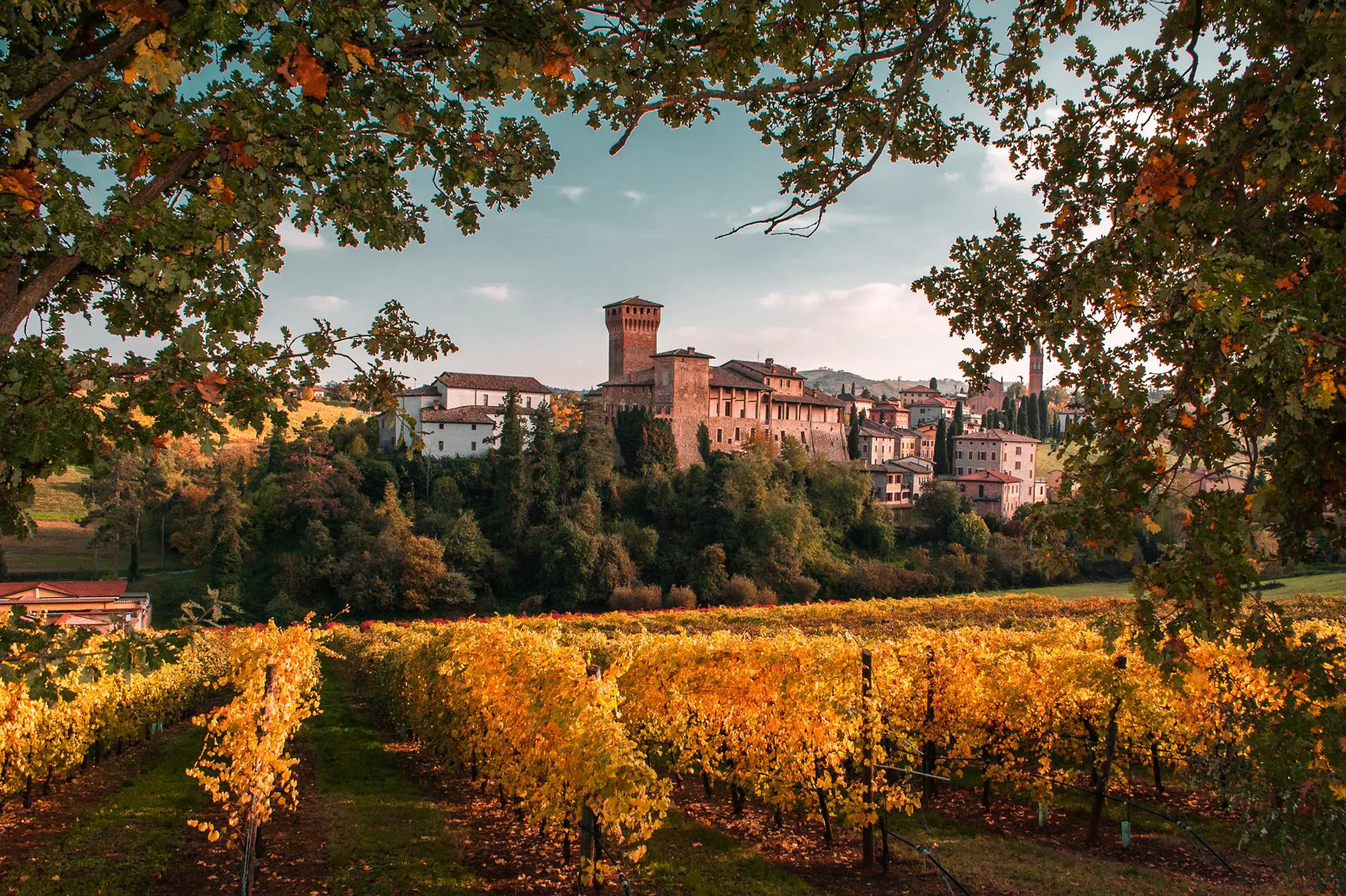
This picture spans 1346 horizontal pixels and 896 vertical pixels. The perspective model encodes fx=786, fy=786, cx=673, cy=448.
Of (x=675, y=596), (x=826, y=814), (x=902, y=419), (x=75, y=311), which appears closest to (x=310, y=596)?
(x=675, y=596)

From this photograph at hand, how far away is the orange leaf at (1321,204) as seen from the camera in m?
4.07

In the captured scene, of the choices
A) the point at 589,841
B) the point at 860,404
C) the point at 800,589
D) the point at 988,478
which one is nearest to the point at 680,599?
the point at 800,589

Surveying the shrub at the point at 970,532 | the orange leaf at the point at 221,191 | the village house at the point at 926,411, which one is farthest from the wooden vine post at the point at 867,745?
the village house at the point at 926,411

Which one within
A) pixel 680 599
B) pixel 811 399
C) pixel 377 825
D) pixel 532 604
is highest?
pixel 811 399

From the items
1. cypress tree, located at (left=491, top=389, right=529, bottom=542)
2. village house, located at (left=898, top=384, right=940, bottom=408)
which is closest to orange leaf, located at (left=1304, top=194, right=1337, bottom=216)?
cypress tree, located at (left=491, top=389, right=529, bottom=542)

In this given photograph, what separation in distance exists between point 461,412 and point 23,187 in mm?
56280

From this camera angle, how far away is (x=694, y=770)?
39.1ft

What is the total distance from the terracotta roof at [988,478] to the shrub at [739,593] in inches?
1112

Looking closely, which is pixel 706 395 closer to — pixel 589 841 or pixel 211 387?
pixel 589 841

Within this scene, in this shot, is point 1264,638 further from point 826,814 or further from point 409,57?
point 826,814

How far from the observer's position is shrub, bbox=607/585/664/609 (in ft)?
146

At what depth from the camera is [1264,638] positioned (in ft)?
12.1

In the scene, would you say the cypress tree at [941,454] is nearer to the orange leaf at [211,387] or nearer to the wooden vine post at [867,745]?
the wooden vine post at [867,745]

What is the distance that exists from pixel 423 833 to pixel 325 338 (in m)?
9.17
